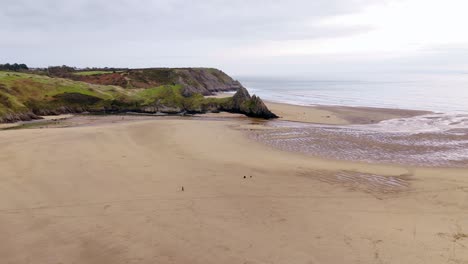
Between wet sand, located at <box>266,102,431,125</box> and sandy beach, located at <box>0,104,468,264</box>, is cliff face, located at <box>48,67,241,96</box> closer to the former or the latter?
wet sand, located at <box>266,102,431,125</box>

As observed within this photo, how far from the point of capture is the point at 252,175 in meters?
15.4

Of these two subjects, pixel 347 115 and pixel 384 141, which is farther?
pixel 347 115

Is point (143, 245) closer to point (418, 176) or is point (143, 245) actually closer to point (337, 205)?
point (337, 205)

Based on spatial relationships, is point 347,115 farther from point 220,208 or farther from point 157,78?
point 157,78

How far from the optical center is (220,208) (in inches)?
447

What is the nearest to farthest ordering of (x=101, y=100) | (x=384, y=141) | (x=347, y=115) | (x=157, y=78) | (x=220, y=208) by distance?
1. (x=220, y=208)
2. (x=384, y=141)
3. (x=347, y=115)
4. (x=101, y=100)
5. (x=157, y=78)

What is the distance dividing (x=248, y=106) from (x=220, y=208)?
31.3 meters

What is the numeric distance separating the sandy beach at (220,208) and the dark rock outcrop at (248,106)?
68.9ft

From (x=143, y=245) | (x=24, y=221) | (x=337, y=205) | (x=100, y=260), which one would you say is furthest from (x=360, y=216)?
(x=24, y=221)

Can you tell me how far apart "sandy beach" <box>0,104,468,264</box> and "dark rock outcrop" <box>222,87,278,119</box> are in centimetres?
2101

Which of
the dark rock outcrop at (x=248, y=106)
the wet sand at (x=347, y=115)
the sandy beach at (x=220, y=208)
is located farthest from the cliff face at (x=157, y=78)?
the sandy beach at (x=220, y=208)

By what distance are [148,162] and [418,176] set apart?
1268 cm

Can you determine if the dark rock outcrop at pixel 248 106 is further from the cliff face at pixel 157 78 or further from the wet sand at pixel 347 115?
the cliff face at pixel 157 78

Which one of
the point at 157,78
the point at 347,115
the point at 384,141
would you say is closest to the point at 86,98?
the point at 347,115
